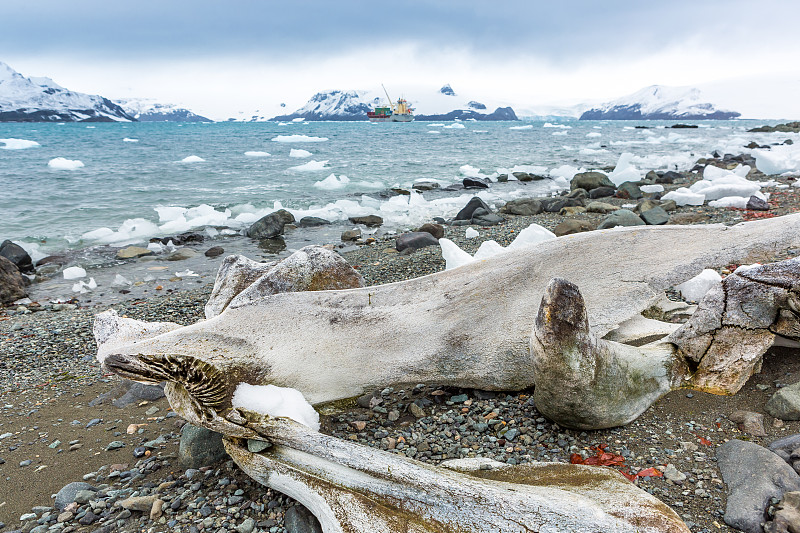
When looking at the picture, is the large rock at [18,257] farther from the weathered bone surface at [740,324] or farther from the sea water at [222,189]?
the weathered bone surface at [740,324]

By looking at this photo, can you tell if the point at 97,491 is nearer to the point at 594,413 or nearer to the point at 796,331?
the point at 594,413

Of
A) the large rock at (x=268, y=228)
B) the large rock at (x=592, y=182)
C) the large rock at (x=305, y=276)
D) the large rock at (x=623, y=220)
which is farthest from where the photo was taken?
the large rock at (x=592, y=182)

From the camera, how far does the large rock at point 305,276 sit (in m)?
3.34

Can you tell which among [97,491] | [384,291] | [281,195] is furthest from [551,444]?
[281,195]

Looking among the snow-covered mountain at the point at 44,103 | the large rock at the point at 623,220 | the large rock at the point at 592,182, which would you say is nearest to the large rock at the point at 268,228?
the large rock at the point at 623,220

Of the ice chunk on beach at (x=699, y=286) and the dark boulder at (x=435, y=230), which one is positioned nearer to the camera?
the ice chunk on beach at (x=699, y=286)

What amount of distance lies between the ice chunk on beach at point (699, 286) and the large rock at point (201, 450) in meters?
3.55

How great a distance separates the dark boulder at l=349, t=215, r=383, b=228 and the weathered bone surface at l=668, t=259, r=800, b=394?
955 cm

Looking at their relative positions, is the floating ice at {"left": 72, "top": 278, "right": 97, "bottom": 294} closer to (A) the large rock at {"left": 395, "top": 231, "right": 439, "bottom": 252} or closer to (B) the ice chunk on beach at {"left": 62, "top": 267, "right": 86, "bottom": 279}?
(B) the ice chunk on beach at {"left": 62, "top": 267, "right": 86, "bottom": 279}

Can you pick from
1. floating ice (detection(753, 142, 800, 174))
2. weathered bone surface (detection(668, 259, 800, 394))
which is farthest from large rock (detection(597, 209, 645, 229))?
floating ice (detection(753, 142, 800, 174))

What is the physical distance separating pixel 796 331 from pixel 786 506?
0.99 m

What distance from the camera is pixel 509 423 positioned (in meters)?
2.96

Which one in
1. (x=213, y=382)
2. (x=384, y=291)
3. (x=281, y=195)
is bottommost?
(x=281, y=195)

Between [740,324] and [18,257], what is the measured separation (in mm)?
10328
